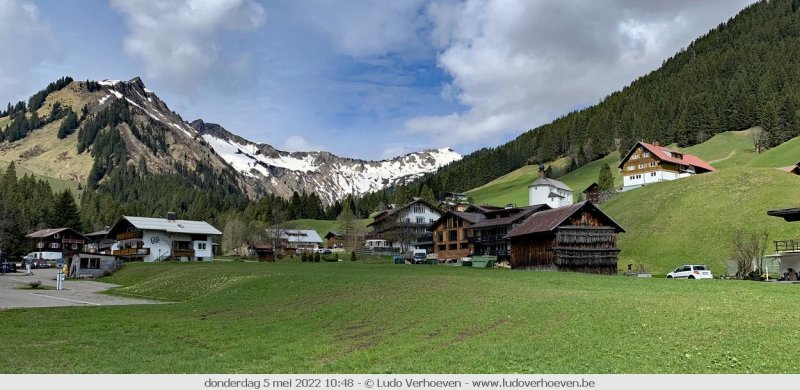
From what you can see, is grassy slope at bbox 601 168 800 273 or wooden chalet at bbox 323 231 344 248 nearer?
grassy slope at bbox 601 168 800 273

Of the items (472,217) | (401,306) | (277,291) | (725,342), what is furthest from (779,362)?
(472,217)

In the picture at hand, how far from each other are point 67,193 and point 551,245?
147m

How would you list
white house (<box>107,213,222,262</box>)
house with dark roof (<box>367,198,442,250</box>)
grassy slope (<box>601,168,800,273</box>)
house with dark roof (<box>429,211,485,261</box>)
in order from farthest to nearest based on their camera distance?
1. house with dark roof (<box>367,198,442,250</box>)
2. house with dark roof (<box>429,211,485,261</box>)
3. white house (<box>107,213,222,262</box>)
4. grassy slope (<box>601,168,800,273</box>)

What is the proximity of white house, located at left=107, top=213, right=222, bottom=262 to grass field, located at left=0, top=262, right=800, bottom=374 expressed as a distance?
2822 inches

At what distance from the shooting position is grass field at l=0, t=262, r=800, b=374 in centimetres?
1684

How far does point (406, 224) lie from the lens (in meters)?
146

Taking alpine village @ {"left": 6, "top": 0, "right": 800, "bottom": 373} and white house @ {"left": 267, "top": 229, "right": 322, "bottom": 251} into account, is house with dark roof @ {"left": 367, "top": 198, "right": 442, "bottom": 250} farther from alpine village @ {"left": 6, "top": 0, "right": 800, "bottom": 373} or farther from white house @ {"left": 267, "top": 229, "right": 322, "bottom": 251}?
white house @ {"left": 267, "top": 229, "right": 322, "bottom": 251}

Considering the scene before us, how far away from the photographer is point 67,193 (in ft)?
539

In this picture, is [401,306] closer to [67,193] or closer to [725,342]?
[725,342]

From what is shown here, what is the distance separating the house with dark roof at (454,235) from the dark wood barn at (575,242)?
36.8m

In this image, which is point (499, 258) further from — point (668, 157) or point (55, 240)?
point (55, 240)

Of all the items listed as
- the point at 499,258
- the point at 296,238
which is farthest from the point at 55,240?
the point at 499,258

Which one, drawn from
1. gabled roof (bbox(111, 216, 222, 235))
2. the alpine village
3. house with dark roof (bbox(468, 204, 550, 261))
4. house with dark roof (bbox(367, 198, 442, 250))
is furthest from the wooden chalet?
house with dark roof (bbox(468, 204, 550, 261))

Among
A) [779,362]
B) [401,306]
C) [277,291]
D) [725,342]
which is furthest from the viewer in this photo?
[277,291]
